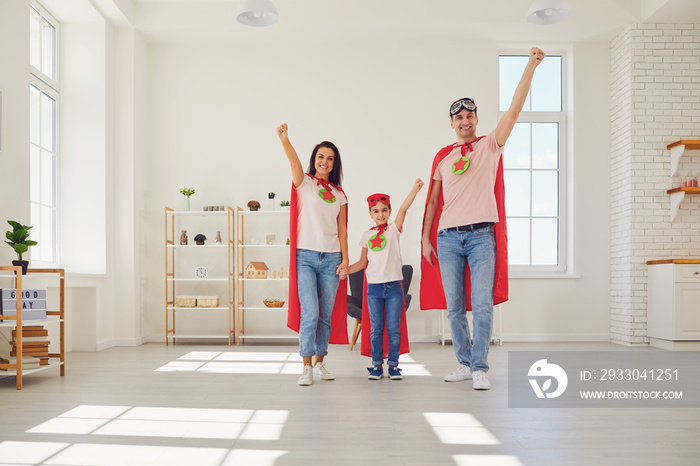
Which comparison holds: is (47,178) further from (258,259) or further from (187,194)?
(258,259)

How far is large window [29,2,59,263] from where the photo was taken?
506 centimetres

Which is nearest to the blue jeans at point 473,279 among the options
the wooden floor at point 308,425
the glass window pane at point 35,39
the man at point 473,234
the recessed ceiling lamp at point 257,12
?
the man at point 473,234

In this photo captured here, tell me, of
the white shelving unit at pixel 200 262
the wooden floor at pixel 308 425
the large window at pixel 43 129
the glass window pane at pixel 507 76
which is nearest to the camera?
the wooden floor at pixel 308 425

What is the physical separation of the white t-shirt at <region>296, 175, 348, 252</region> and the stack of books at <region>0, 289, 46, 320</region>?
166 centimetres

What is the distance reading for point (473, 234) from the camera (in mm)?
3225

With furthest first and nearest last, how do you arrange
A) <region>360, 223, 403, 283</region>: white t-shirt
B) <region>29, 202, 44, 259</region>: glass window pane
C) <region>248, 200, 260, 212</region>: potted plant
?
<region>248, 200, 260, 212</region>: potted plant
<region>29, 202, 44, 259</region>: glass window pane
<region>360, 223, 403, 283</region>: white t-shirt

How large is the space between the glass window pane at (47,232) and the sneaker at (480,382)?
387 centimetres

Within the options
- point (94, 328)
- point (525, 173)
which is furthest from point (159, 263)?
point (525, 173)

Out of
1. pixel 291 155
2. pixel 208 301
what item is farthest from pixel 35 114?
pixel 291 155

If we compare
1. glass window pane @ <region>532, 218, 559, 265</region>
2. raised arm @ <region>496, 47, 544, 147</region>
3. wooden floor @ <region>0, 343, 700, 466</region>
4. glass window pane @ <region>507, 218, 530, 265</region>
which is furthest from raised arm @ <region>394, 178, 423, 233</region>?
glass window pane @ <region>532, 218, 559, 265</region>

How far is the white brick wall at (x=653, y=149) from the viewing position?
5562 millimetres

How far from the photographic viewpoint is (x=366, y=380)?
3.56 metres

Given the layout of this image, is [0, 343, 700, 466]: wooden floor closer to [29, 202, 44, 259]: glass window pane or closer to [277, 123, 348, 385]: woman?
[277, 123, 348, 385]: woman

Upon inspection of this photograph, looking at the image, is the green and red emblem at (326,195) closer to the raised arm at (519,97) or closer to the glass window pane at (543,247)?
the raised arm at (519,97)
